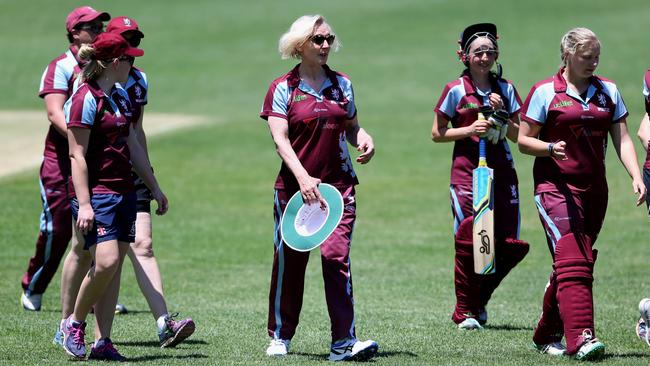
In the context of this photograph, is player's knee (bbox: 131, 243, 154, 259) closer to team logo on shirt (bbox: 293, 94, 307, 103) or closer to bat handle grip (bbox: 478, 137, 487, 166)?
team logo on shirt (bbox: 293, 94, 307, 103)

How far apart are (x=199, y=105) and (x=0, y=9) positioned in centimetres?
1809

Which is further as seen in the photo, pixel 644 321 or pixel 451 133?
pixel 451 133

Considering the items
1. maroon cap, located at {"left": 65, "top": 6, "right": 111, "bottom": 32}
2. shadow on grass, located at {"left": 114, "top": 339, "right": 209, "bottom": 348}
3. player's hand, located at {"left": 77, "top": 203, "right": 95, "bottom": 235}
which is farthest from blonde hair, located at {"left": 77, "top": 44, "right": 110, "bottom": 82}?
shadow on grass, located at {"left": 114, "top": 339, "right": 209, "bottom": 348}

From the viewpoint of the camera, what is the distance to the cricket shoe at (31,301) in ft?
31.9

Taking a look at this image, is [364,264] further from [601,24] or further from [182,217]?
[601,24]

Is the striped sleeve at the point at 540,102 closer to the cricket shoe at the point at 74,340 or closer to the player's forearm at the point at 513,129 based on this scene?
the player's forearm at the point at 513,129

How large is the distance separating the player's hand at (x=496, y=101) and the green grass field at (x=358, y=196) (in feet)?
5.39

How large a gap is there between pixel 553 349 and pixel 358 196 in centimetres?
1033

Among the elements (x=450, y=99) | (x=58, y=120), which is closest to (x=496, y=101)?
(x=450, y=99)

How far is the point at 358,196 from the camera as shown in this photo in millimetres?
17781

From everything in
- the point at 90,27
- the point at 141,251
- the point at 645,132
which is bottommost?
the point at 141,251

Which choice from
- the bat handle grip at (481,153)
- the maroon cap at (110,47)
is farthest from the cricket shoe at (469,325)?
the maroon cap at (110,47)

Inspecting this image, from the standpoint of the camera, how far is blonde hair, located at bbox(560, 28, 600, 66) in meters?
7.18

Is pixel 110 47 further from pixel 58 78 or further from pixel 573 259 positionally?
pixel 573 259
